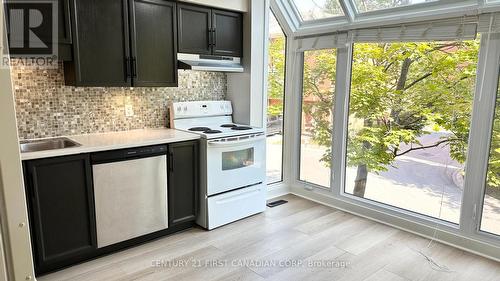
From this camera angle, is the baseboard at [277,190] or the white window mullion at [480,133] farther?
the baseboard at [277,190]

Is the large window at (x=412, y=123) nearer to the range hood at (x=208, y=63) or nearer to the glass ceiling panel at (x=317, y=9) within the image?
the glass ceiling panel at (x=317, y=9)

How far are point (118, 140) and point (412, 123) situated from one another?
2.73m

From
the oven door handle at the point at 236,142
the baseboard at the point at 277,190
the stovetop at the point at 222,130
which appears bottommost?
the baseboard at the point at 277,190

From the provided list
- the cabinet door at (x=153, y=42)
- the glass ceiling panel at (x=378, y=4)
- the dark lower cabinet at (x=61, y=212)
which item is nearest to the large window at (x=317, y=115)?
the glass ceiling panel at (x=378, y=4)

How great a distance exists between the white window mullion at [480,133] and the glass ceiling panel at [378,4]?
73 centimetres

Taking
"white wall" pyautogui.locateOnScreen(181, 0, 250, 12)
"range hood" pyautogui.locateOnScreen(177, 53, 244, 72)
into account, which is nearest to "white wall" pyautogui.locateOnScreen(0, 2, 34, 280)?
"range hood" pyautogui.locateOnScreen(177, 53, 244, 72)

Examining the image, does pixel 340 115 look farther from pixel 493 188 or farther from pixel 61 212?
pixel 61 212

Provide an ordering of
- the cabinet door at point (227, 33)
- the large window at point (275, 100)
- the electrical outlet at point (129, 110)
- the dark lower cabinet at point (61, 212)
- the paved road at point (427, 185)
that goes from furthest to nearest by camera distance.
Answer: the large window at point (275, 100) → the cabinet door at point (227, 33) → the electrical outlet at point (129, 110) → the paved road at point (427, 185) → the dark lower cabinet at point (61, 212)

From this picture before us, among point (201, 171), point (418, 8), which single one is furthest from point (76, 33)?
point (418, 8)

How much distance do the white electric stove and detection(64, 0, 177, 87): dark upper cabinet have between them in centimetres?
54

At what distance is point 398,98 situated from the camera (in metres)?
3.42

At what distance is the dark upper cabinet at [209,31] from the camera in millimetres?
3293

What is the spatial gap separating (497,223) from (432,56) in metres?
1.55

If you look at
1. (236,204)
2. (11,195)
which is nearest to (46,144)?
(236,204)
